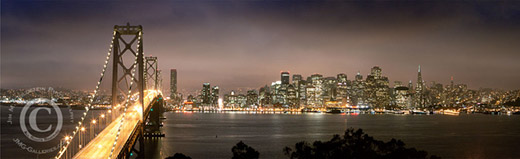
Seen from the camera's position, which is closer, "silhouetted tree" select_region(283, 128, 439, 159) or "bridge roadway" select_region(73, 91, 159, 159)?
"bridge roadway" select_region(73, 91, 159, 159)

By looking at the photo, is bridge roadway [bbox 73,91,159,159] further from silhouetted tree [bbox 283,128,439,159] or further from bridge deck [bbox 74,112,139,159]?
silhouetted tree [bbox 283,128,439,159]

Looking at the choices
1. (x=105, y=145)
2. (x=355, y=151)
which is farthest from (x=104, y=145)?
(x=355, y=151)

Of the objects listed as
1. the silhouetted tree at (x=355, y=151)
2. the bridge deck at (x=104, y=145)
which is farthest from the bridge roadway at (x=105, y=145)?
the silhouetted tree at (x=355, y=151)

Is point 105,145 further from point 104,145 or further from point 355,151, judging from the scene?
point 355,151

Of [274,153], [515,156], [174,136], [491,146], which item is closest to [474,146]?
[491,146]

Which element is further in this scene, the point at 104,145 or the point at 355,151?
the point at 104,145

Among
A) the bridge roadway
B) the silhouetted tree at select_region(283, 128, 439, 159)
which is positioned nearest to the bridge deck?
the bridge roadway

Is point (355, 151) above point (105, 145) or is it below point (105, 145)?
below

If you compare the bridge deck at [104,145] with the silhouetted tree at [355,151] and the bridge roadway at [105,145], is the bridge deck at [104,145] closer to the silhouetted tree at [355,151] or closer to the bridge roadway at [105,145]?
the bridge roadway at [105,145]

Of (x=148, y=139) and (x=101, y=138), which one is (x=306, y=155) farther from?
(x=148, y=139)

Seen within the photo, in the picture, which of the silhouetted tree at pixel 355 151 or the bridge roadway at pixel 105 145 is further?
the silhouetted tree at pixel 355 151

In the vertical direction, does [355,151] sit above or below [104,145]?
below
